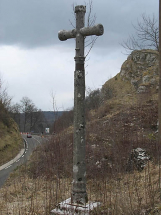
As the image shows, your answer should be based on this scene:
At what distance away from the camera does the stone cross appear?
14.3 ft

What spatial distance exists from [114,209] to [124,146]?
187 inches

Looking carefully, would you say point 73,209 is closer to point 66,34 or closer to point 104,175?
point 104,175

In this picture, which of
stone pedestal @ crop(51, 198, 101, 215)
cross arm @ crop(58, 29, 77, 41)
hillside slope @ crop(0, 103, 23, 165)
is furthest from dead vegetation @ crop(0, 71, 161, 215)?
hillside slope @ crop(0, 103, 23, 165)

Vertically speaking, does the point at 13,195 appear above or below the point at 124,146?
below

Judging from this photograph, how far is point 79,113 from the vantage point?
4516 millimetres

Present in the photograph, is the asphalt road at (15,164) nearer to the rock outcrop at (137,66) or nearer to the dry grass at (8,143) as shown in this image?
the dry grass at (8,143)

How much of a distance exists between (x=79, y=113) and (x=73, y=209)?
1.50m

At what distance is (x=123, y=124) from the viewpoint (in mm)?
12312

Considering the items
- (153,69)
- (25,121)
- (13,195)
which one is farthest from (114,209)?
(25,121)

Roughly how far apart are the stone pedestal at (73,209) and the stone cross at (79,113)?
15cm

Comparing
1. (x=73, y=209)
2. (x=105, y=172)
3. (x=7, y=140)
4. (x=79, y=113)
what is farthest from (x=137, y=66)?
(x=73, y=209)

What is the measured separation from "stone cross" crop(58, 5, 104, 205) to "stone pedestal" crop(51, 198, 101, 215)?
5.9 inches

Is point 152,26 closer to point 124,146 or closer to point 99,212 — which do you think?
point 124,146

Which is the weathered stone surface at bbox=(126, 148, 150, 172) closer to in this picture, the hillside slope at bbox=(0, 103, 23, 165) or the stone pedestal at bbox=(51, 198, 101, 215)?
the stone pedestal at bbox=(51, 198, 101, 215)
